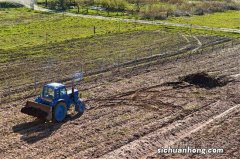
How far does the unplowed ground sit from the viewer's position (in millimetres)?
20656

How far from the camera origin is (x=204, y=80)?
3253 cm

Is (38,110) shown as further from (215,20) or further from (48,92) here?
(215,20)

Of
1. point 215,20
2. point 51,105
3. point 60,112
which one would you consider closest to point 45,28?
point 215,20

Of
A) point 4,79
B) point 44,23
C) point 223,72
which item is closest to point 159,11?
point 44,23

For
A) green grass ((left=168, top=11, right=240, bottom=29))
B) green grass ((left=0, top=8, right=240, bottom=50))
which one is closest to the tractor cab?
green grass ((left=0, top=8, right=240, bottom=50))

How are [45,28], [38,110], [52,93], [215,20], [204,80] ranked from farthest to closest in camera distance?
[215,20], [45,28], [204,80], [52,93], [38,110]

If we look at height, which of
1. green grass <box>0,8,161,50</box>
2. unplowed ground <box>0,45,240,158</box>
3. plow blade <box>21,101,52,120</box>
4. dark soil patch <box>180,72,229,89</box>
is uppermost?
green grass <box>0,8,161,50</box>

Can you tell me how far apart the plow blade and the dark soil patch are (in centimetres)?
1305

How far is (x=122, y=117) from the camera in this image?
24.8m

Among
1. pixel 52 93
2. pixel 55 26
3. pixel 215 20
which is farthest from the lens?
pixel 215 20

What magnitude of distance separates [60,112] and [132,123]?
3.94m

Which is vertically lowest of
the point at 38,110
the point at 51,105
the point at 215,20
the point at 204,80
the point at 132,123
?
the point at 132,123

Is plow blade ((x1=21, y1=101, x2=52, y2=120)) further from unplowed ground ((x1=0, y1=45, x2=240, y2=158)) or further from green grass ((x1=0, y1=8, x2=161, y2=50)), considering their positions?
green grass ((x1=0, y1=8, x2=161, y2=50))

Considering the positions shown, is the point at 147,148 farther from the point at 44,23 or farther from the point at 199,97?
the point at 44,23
